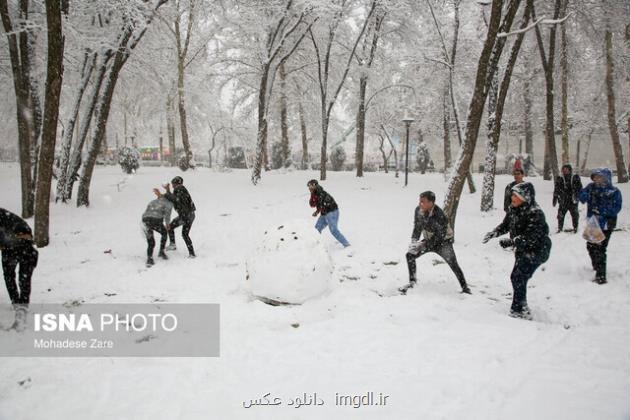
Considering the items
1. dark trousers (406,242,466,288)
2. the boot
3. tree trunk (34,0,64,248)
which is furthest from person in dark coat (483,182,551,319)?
tree trunk (34,0,64,248)

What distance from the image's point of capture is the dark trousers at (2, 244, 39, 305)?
4508 mm

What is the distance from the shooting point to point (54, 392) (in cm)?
342

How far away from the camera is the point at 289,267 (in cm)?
530

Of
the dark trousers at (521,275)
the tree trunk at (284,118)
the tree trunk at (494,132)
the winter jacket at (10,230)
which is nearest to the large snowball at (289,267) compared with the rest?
the dark trousers at (521,275)

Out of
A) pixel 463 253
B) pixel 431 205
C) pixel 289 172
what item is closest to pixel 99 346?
pixel 431 205

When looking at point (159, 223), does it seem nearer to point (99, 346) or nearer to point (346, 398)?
point (99, 346)

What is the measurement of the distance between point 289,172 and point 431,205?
1585cm

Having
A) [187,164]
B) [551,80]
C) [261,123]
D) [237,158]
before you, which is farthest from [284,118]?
[551,80]

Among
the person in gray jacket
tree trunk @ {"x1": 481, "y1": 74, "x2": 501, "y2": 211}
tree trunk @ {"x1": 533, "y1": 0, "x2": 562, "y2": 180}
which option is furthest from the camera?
tree trunk @ {"x1": 533, "y1": 0, "x2": 562, "y2": 180}

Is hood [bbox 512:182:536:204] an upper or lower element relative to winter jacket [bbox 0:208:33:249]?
upper

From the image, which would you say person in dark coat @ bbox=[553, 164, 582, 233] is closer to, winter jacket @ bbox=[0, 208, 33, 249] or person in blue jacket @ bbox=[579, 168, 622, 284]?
person in blue jacket @ bbox=[579, 168, 622, 284]

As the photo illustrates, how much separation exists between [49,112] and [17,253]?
4.87 meters

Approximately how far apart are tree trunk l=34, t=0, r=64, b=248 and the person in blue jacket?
11.0 m

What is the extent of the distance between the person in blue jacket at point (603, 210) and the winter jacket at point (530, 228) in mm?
2466
